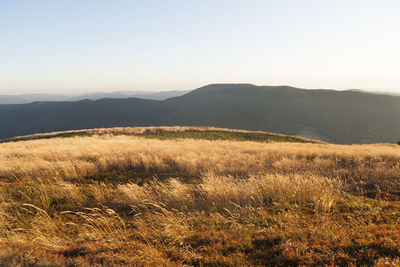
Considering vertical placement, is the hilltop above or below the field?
below

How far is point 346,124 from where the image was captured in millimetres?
99812

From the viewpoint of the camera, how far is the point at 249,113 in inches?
4906

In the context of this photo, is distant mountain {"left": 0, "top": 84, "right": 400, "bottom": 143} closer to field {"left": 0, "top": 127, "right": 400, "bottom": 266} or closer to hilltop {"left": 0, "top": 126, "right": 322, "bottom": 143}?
hilltop {"left": 0, "top": 126, "right": 322, "bottom": 143}

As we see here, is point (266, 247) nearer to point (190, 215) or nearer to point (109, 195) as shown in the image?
point (190, 215)

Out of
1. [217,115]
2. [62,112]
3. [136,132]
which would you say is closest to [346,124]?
[217,115]

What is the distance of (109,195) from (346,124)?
12078 centimetres

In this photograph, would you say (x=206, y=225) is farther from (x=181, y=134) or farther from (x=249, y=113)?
(x=249, y=113)

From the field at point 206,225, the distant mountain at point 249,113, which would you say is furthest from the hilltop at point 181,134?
the distant mountain at point 249,113

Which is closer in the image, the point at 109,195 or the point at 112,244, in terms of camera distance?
the point at 112,244

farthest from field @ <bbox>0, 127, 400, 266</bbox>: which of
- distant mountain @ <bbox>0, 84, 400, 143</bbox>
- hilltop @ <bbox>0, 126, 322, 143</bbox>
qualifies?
distant mountain @ <bbox>0, 84, 400, 143</bbox>

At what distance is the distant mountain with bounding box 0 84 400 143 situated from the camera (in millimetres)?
96812

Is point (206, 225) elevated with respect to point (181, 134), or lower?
elevated

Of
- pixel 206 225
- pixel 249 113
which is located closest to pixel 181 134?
pixel 206 225

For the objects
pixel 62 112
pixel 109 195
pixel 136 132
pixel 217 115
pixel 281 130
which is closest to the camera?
pixel 109 195
